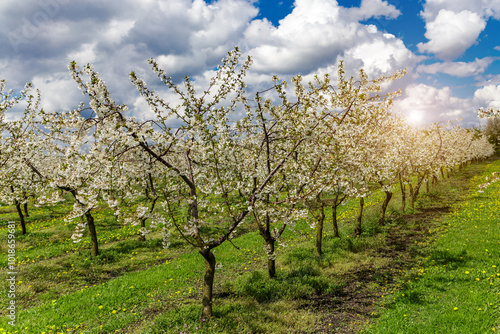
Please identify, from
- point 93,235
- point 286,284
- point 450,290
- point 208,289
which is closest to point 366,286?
point 450,290

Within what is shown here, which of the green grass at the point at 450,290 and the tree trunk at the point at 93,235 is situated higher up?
the tree trunk at the point at 93,235

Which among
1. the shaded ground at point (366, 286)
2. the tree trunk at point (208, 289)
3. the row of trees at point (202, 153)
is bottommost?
the shaded ground at point (366, 286)

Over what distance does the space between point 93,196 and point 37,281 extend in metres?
9.33

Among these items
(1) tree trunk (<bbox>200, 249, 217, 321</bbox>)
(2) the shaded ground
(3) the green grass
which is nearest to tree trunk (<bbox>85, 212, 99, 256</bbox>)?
(1) tree trunk (<bbox>200, 249, 217, 321</bbox>)

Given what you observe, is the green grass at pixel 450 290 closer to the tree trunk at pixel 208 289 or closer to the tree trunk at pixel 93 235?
the tree trunk at pixel 208 289

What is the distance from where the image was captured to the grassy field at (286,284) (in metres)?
8.09

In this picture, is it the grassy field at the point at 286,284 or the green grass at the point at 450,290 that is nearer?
the green grass at the point at 450,290

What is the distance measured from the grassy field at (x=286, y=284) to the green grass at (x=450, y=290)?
36mm

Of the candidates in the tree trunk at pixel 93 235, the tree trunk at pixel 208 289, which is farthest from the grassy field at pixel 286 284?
the tree trunk at pixel 93 235

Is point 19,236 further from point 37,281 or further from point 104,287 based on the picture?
point 104,287

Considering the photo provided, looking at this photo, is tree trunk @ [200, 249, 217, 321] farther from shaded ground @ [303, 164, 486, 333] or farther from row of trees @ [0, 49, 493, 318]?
shaded ground @ [303, 164, 486, 333]

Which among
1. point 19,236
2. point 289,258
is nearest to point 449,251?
point 289,258

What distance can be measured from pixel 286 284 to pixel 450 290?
564 centimetres

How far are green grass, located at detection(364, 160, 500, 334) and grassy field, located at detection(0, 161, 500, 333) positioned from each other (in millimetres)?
36
